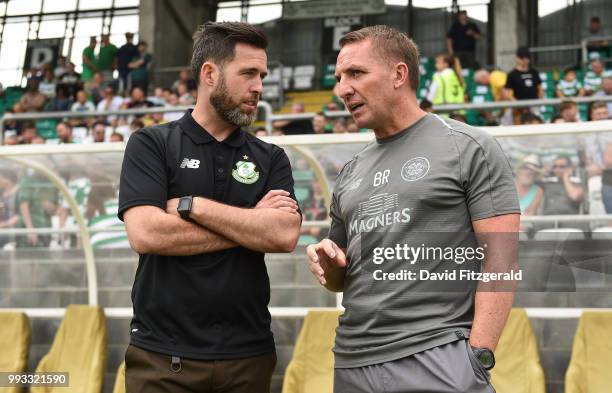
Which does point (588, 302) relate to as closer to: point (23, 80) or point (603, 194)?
point (603, 194)

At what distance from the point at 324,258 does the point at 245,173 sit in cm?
49

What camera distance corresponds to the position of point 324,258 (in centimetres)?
280

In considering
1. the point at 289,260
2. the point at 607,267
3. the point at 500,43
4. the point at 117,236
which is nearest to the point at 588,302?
the point at 607,267

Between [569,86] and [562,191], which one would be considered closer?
[562,191]

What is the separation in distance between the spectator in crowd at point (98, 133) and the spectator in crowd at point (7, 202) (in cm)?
352

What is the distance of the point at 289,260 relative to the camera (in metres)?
7.06

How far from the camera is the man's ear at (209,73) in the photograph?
3.18m

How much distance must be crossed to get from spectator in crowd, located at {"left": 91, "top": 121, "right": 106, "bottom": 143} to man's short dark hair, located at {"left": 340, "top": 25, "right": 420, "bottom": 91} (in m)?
8.42

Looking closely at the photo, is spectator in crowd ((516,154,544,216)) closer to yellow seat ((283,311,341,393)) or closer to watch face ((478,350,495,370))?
yellow seat ((283,311,341,393))

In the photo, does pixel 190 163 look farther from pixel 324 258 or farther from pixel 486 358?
pixel 486 358

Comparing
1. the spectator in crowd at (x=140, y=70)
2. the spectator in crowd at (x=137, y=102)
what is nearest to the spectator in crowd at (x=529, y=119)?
the spectator in crowd at (x=137, y=102)

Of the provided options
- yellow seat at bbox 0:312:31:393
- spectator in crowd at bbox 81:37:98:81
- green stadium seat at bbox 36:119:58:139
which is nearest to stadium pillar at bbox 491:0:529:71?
spectator in crowd at bbox 81:37:98:81

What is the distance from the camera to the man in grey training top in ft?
8.40

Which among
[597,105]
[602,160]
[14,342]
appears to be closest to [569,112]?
[597,105]
